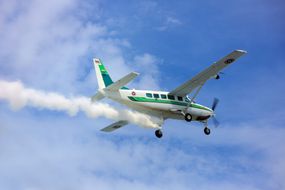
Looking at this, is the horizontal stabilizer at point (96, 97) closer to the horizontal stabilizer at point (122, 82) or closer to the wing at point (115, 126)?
the horizontal stabilizer at point (122, 82)

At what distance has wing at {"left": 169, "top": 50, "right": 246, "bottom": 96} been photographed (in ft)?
149

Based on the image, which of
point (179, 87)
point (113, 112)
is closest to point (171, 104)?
point (179, 87)

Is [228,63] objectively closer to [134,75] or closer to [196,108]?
[196,108]

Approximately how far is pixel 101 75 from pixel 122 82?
371 centimetres

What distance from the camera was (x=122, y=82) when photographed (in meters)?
42.3

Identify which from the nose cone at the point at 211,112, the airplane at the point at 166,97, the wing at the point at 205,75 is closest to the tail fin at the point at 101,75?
the airplane at the point at 166,97

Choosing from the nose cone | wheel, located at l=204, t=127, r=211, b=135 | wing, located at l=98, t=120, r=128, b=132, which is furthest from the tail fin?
wheel, located at l=204, t=127, r=211, b=135

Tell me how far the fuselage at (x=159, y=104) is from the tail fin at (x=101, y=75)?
118 cm

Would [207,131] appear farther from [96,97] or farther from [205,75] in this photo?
[96,97]

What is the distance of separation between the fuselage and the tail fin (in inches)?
46.4

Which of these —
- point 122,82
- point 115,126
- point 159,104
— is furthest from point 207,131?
point 122,82

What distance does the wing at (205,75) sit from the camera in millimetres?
45531

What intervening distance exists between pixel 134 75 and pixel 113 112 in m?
6.26

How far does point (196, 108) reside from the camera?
4834 centimetres
